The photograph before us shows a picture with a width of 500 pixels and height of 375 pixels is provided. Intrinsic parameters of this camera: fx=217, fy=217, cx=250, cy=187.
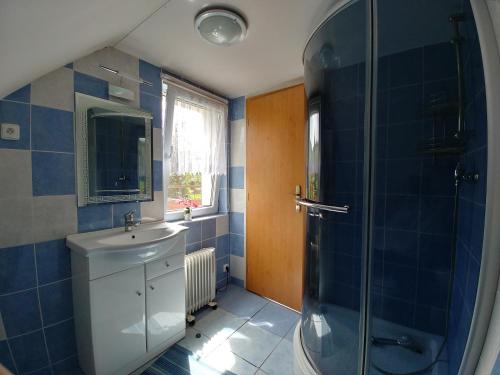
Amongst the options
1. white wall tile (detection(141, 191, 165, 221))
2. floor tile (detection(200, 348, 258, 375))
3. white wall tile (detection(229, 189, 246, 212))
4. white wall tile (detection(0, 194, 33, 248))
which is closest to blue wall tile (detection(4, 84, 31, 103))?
white wall tile (detection(0, 194, 33, 248))

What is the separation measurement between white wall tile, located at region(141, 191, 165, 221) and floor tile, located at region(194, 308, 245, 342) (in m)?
0.95

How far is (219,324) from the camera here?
1812mm

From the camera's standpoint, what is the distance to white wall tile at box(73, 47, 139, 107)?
4.53 ft

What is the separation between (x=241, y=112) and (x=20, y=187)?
6.08 ft

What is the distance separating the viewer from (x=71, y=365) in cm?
132

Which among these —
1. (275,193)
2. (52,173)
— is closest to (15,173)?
(52,173)

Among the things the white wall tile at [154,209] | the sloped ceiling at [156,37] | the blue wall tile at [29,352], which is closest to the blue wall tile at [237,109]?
the sloped ceiling at [156,37]

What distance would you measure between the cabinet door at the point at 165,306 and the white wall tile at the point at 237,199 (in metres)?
0.98

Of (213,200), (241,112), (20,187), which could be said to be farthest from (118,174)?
(241,112)

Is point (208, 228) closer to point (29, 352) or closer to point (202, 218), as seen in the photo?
point (202, 218)

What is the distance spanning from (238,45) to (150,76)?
75 cm

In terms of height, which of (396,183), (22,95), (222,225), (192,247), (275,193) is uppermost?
(22,95)

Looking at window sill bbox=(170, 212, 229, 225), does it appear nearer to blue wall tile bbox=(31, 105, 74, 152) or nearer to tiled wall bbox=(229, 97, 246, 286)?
tiled wall bbox=(229, 97, 246, 286)

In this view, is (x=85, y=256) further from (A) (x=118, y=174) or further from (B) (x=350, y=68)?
(B) (x=350, y=68)
